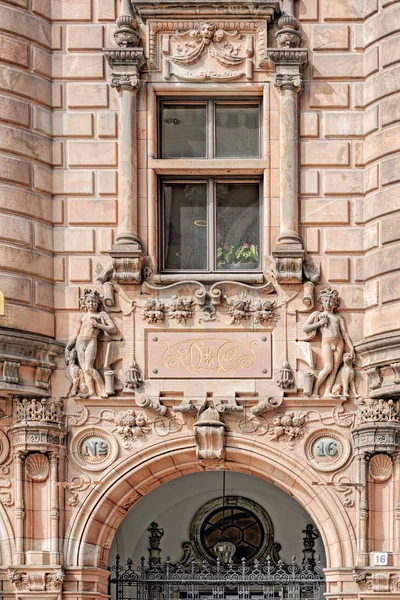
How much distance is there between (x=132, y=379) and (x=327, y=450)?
116 inches

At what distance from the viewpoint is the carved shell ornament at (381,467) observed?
23234 mm

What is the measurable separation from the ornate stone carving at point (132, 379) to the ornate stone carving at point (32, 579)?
9.07 feet

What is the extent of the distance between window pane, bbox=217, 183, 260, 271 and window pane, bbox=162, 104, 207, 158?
0.69 metres

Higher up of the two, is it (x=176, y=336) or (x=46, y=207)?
(x=46, y=207)

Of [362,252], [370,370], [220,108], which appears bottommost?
[370,370]

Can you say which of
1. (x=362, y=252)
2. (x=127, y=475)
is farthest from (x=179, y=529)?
(x=362, y=252)

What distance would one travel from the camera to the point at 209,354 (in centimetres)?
2369

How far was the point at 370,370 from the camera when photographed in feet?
76.4

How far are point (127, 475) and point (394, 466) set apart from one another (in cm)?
378

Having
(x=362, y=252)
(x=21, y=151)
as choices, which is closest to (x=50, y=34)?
(x=21, y=151)

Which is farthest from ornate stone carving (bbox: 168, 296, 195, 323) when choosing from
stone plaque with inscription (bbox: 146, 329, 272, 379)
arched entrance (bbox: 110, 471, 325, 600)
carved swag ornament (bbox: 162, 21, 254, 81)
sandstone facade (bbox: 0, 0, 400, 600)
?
arched entrance (bbox: 110, 471, 325, 600)

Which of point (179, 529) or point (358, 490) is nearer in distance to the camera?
point (358, 490)

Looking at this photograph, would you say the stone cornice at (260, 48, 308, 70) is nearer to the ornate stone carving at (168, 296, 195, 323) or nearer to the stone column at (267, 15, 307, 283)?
the stone column at (267, 15, 307, 283)

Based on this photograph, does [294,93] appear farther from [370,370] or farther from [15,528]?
[15,528]
